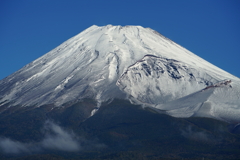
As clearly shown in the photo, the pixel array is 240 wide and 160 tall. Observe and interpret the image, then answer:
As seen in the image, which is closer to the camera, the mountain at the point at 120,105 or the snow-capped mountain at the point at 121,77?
the mountain at the point at 120,105

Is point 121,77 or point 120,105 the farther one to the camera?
point 121,77

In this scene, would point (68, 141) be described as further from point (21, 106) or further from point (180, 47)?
point (180, 47)

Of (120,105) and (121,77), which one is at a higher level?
(121,77)

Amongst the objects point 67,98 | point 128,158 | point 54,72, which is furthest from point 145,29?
point 128,158

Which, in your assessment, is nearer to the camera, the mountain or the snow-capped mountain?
the mountain
